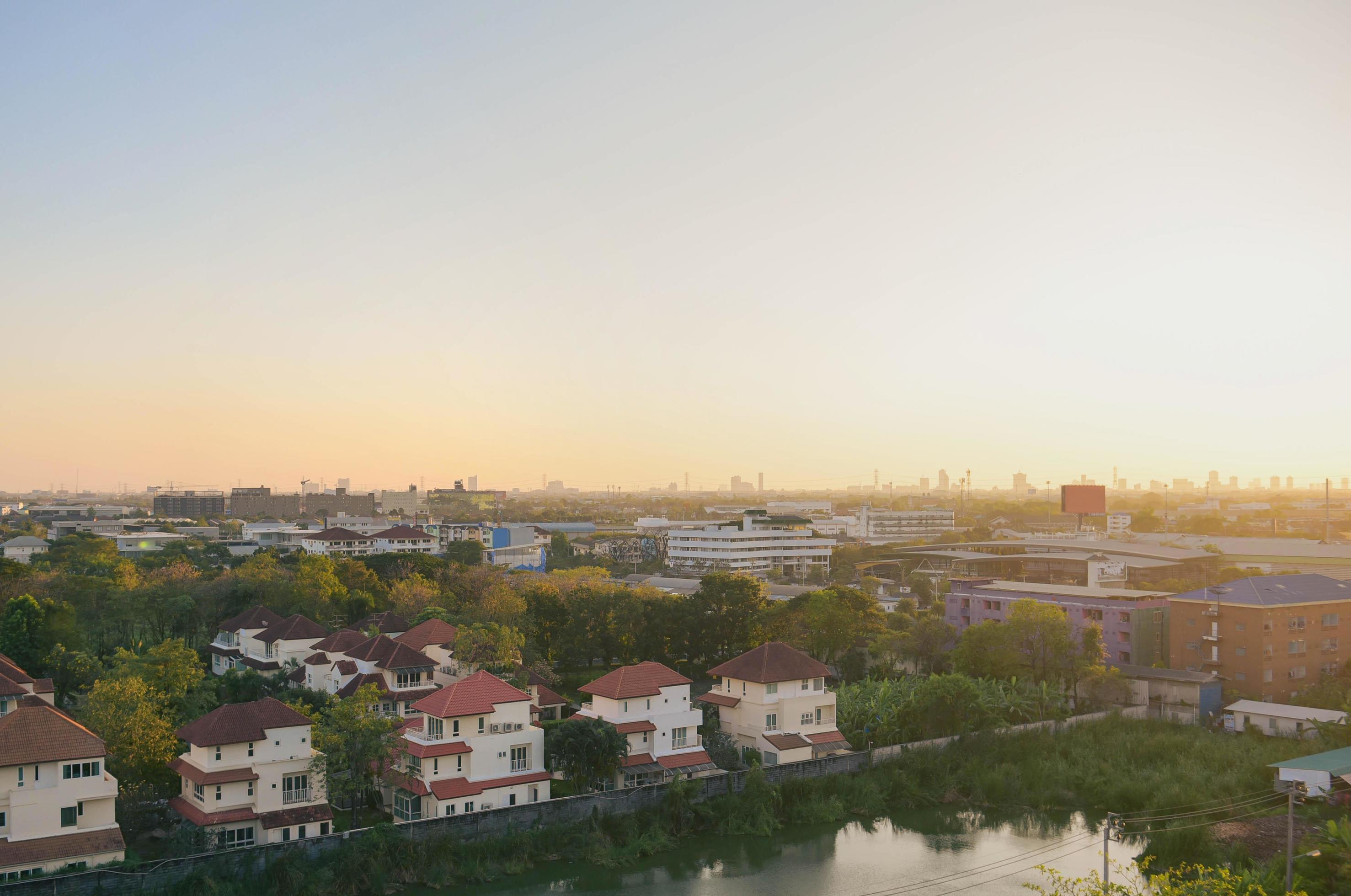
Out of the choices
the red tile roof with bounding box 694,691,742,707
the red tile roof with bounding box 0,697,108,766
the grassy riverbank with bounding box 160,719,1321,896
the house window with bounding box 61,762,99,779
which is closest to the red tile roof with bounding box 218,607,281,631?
the red tile roof with bounding box 694,691,742,707

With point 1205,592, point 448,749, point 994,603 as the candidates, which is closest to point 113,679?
point 448,749

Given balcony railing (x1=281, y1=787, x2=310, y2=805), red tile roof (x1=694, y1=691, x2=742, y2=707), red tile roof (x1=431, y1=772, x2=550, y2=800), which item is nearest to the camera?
balcony railing (x1=281, y1=787, x2=310, y2=805)

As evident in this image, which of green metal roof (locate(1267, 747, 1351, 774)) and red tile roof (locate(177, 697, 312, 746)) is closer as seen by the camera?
red tile roof (locate(177, 697, 312, 746))

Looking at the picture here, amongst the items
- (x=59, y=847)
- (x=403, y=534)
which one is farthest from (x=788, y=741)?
(x=403, y=534)

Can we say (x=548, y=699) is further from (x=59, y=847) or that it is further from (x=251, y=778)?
(x=59, y=847)

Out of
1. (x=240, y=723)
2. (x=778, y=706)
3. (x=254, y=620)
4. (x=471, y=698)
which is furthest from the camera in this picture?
(x=254, y=620)

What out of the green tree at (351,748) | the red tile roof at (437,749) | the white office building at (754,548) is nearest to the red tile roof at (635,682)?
the red tile roof at (437,749)

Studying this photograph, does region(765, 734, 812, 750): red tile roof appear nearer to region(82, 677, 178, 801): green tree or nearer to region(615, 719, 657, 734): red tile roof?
region(615, 719, 657, 734): red tile roof
